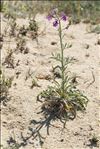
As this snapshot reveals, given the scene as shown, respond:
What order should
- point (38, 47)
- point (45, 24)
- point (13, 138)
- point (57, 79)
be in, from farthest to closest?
point (45, 24) < point (38, 47) < point (57, 79) < point (13, 138)

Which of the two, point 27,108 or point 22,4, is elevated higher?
point 22,4

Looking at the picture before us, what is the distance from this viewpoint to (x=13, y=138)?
4500 millimetres

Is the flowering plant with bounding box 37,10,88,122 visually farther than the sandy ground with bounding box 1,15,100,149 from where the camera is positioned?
Yes

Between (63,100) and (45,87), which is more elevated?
(45,87)

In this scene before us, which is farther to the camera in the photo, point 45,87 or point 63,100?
point 45,87

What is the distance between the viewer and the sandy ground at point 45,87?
4410mm

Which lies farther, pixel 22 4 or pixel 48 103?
pixel 22 4

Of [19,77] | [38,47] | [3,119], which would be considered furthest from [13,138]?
[38,47]

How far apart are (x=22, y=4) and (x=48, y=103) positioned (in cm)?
375

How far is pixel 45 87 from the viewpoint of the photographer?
203 inches

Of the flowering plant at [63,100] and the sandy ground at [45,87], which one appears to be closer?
the sandy ground at [45,87]

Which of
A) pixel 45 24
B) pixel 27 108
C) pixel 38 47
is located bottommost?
pixel 27 108

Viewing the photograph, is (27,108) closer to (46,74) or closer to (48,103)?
(48,103)

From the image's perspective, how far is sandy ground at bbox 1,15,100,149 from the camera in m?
4.41
